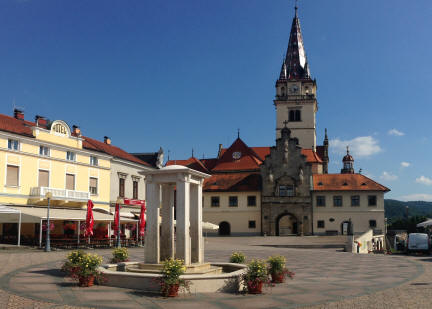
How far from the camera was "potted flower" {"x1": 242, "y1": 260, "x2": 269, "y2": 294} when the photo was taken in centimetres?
1380

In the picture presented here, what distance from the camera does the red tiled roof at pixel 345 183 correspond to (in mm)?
62969

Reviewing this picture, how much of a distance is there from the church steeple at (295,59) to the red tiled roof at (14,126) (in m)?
59.3

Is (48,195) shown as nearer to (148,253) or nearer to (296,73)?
(148,253)

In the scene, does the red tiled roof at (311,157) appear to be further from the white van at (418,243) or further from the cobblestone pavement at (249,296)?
the cobblestone pavement at (249,296)

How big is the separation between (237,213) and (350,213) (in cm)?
1613

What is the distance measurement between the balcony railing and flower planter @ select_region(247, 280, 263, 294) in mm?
26248

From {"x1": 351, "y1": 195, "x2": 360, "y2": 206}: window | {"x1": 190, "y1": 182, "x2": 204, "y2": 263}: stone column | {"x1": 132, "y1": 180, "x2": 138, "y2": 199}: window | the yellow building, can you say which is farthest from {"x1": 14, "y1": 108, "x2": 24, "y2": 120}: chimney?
{"x1": 351, "y1": 195, "x2": 360, "y2": 206}: window

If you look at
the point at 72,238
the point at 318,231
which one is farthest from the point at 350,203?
the point at 72,238

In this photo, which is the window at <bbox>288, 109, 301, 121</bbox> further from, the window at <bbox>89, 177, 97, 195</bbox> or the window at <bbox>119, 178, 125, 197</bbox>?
the window at <bbox>89, 177, 97, 195</bbox>

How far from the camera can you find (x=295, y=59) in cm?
9019

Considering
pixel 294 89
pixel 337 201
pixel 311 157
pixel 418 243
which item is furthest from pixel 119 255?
pixel 294 89

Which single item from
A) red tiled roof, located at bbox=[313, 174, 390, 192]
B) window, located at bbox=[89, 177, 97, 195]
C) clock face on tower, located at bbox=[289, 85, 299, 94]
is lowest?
window, located at bbox=[89, 177, 97, 195]

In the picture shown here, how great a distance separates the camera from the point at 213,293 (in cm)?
1384

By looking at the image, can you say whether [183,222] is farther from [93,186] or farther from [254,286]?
[93,186]
